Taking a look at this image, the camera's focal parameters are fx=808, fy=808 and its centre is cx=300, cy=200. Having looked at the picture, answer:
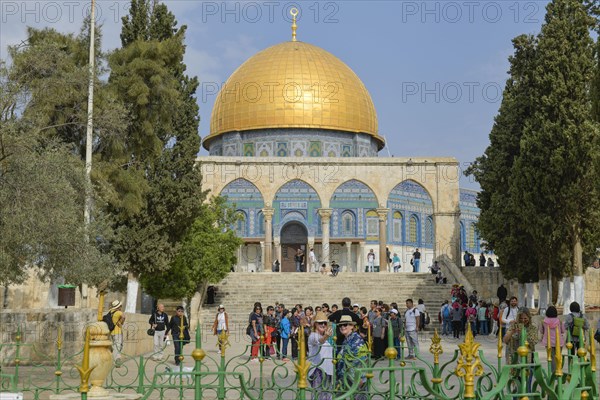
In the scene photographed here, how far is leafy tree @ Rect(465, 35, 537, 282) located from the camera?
64.3ft

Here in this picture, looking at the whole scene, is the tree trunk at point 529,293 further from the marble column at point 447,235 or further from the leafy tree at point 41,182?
the leafy tree at point 41,182

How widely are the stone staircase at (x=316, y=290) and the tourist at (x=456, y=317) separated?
288 centimetres

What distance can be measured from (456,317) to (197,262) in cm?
680

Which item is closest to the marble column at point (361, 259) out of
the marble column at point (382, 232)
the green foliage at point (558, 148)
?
the marble column at point (382, 232)

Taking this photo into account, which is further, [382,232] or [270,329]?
[382,232]

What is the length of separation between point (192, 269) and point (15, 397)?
655 inches

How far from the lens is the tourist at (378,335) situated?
12.3 m

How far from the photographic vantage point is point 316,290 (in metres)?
→ 23.4

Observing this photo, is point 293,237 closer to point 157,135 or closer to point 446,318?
point 446,318

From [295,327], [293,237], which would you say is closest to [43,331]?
[295,327]

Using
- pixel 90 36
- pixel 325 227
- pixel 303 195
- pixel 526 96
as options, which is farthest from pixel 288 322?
pixel 303 195

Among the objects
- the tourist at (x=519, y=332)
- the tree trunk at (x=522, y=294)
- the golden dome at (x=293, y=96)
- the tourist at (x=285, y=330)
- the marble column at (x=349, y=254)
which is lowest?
the tourist at (x=285, y=330)

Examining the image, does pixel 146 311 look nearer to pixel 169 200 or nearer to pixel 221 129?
pixel 169 200

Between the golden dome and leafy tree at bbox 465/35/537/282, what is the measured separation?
1635 cm
